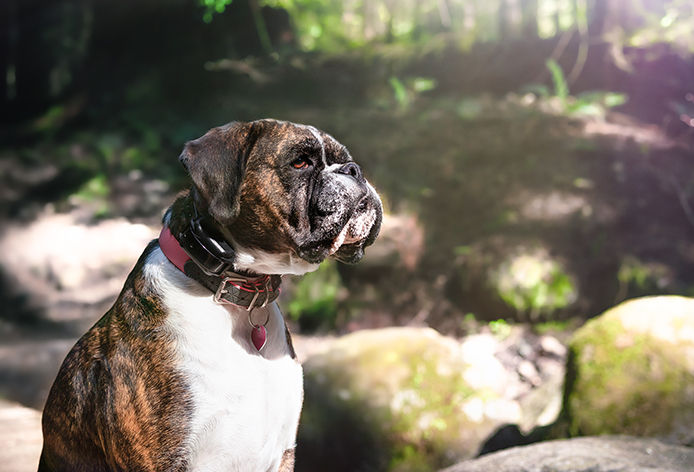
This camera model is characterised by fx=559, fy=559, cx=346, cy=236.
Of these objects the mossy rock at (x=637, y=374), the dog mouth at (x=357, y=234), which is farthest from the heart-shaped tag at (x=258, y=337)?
the mossy rock at (x=637, y=374)

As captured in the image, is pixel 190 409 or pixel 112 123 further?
pixel 112 123

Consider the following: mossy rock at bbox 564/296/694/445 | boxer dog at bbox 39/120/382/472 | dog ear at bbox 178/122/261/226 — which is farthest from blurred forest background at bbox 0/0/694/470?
dog ear at bbox 178/122/261/226

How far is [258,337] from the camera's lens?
78.8 inches

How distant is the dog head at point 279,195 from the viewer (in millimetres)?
1948

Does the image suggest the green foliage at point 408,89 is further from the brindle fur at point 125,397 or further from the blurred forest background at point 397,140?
the brindle fur at point 125,397

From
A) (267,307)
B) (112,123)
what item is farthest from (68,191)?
(267,307)

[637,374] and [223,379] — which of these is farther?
[637,374]

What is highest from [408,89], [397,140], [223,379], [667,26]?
[223,379]

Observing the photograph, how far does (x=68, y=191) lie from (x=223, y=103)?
2463mm

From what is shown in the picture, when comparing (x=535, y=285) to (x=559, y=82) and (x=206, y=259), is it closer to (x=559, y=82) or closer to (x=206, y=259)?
(x=559, y=82)

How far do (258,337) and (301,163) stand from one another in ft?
2.16

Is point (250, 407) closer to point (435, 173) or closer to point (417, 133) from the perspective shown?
point (435, 173)

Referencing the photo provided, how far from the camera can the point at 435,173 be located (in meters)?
6.95

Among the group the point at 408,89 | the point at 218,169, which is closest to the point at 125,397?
the point at 218,169
